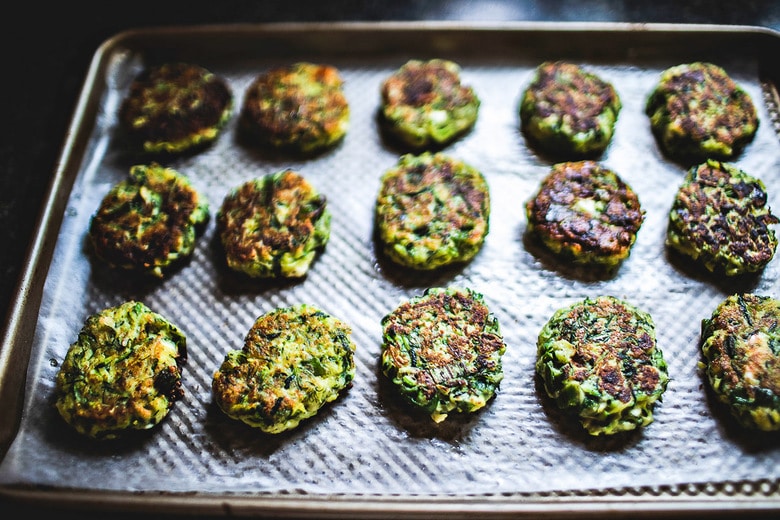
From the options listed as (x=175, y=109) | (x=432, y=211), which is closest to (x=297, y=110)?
(x=175, y=109)

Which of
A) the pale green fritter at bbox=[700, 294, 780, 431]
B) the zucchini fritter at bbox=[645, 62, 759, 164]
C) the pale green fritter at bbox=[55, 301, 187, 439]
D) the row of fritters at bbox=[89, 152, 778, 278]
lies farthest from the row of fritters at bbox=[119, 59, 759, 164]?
the pale green fritter at bbox=[55, 301, 187, 439]

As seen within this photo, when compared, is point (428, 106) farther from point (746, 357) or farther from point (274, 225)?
point (746, 357)

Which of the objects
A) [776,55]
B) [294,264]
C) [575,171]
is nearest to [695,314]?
[575,171]

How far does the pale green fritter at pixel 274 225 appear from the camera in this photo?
271 cm

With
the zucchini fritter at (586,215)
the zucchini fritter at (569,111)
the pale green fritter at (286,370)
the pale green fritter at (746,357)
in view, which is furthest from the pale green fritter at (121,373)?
the pale green fritter at (746,357)

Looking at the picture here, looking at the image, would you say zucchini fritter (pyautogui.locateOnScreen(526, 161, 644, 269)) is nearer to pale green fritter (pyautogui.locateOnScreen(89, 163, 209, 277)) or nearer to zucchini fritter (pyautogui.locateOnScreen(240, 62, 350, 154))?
zucchini fritter (pyautogui.locateOnScreen(240, 62, 350, 154))

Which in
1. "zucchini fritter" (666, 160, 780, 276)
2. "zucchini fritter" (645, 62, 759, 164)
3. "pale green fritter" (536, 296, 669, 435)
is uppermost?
"zucchini fritter" (645, 62, 759, 164)

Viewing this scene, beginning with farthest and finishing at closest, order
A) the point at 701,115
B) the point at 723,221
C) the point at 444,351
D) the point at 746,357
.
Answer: the point at 701,115, the point at 723,221, the point at 444,351, the point at 746,357

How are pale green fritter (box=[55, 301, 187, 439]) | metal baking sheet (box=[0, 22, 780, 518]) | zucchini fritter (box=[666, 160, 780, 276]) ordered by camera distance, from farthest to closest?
zucchini fritter (box=[666, 160, 780, 276]) → pale green fritter (box=[55, 301, 187, 439]) → metal baking sheet (box=[0, 22, 780, 518])

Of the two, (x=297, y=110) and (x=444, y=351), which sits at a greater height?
(x=297, y=110)

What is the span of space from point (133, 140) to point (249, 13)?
114 cm

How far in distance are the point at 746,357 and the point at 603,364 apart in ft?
1.66

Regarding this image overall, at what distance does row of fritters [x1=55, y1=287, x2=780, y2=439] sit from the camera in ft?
7.72

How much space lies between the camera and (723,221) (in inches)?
105
